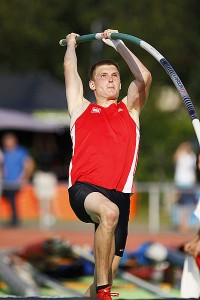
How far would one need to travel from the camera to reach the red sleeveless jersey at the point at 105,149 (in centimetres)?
941

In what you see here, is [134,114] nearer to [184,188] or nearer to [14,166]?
[184,188]

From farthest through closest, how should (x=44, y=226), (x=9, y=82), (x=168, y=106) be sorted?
1. (x=168, y=106)
2. (x=9, y=82)
3. (x=44, y=226)

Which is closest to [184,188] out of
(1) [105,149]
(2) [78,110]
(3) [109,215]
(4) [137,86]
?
(4) [137,86]

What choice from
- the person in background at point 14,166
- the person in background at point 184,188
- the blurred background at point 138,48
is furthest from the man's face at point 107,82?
the blurred background at point 138,48

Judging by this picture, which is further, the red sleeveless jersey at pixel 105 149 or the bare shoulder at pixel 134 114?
the bare shoulder at pixel 134 114

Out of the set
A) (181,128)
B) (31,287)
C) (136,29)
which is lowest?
(31,287)

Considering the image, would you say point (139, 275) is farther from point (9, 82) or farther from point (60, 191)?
point (9, 82)

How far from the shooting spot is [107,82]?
9.72 meters

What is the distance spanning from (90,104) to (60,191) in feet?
48.8

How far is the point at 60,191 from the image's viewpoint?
2458 centimetres

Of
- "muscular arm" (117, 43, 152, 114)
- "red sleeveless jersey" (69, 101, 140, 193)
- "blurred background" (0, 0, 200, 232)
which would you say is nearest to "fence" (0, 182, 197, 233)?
"blurred background" (0, 0, 200, 232)

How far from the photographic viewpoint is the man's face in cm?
972

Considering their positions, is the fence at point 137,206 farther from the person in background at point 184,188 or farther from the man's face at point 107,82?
the man's face at point 107,82

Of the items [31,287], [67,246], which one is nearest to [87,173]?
[31,287]
